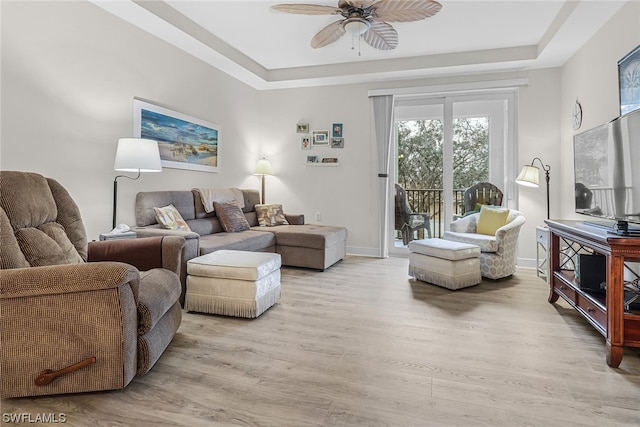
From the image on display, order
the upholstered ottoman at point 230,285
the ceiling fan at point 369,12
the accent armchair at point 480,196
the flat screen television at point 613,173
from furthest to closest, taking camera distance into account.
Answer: the accent armchair at point 480,196
the ceiling fan at point 369,12
the upholstered ottoman at point 230,285
the flat screen television at point 613,173

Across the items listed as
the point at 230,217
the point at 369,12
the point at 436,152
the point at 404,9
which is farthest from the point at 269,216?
the point at 404,9

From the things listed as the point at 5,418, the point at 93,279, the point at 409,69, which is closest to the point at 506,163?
the point at 409,69

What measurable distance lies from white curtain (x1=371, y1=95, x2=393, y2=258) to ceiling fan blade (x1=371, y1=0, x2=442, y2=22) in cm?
215

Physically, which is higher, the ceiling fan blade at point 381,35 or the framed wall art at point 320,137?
the ceiling fan blade at point 381,35

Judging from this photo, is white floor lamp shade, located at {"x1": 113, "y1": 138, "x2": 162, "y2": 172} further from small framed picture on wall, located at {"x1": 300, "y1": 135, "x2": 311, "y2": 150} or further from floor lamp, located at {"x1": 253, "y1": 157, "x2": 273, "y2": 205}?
small framed picture on wall, located at {"x1": 300, "y1": 135, "x2": 311, "y2": 150}

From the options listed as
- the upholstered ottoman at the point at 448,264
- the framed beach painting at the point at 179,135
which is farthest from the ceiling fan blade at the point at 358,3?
the upholstered ottoman at the point at 448,264

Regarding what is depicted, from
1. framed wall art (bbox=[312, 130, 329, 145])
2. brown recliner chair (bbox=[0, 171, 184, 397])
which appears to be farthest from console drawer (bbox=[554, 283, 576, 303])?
framed wall art (bbox=[312, 130, 329, 145])

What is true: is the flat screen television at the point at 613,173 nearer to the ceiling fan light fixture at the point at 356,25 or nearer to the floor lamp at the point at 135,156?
the ceiling fan light fixture at the point at 356,25

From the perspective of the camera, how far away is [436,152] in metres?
5.02

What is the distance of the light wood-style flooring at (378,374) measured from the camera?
4.85 feet

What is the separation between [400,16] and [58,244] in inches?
115

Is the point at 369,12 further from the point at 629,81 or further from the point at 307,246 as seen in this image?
the point at 307,246

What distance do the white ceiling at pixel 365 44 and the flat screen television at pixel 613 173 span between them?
1.29 metres

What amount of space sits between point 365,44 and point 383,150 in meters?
1.48
